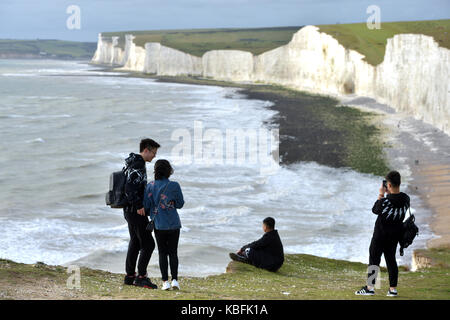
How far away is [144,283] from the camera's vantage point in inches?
365

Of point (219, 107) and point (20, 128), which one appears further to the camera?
point (219, 107)

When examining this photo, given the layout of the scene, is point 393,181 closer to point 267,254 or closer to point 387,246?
point 387,246

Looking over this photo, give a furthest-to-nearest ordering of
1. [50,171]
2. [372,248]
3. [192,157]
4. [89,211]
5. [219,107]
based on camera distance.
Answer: [219,107]
[192,157]
[50,171]
[89,211]
[372,248]

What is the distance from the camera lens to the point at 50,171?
31109mm

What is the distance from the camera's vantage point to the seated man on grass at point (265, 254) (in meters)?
12.4

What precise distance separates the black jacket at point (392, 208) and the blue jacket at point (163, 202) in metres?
2.95

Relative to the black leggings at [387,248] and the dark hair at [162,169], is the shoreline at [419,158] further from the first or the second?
the dark hair at [162,169]

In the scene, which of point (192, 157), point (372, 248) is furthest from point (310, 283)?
point (192, 157)

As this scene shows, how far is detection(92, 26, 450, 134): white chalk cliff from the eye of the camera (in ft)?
149

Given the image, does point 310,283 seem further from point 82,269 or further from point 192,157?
point 192,157

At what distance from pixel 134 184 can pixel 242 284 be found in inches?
139

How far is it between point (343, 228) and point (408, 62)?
3771 cm

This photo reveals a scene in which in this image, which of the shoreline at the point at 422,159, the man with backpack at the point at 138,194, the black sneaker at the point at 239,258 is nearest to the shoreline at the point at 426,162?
the shoreline at the point at 422,159

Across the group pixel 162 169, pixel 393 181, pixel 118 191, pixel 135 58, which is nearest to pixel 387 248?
pixel 393 181
